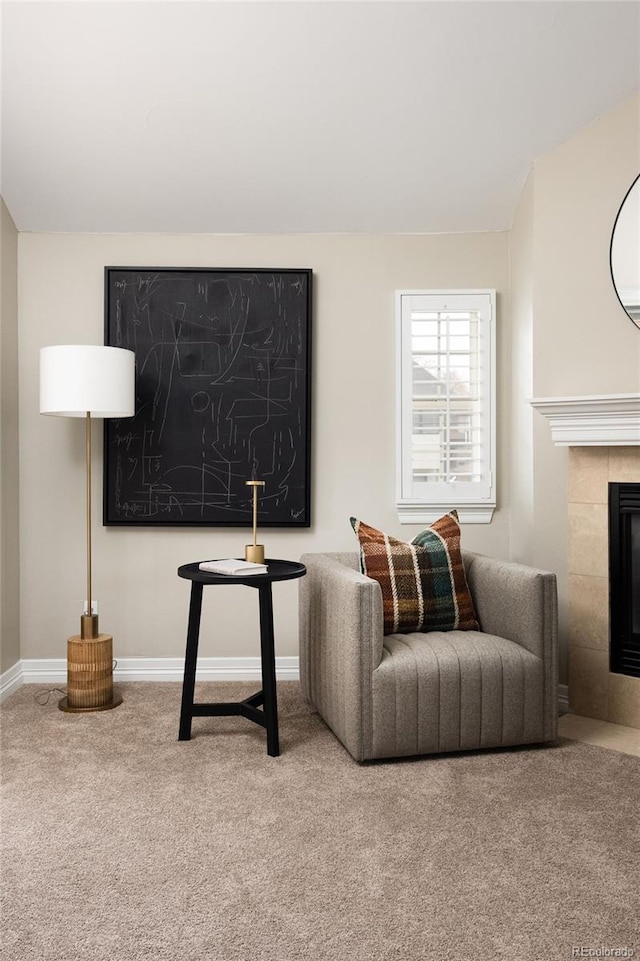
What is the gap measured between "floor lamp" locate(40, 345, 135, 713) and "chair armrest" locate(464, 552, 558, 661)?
5.58 ft

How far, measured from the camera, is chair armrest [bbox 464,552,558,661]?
2893mm

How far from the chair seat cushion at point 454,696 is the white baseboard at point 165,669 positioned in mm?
1191

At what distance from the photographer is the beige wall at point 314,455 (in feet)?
12.8

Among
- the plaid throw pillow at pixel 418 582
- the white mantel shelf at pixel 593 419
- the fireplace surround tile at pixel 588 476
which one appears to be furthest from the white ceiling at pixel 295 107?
the plaid throw pillow at pixel 418 582

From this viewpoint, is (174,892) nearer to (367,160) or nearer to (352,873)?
(352,873)

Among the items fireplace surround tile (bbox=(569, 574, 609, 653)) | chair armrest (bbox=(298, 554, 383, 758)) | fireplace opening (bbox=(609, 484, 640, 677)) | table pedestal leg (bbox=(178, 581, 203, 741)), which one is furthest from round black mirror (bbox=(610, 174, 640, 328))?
table pedestal leg (bbox=(178, 581, 203, 741))

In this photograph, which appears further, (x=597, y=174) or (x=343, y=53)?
(x=597, y=174)

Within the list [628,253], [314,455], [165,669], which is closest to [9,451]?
[165,669]

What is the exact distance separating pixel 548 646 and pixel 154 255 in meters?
2.66

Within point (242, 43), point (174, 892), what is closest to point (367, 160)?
point (242, 43)

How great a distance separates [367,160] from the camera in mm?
3510

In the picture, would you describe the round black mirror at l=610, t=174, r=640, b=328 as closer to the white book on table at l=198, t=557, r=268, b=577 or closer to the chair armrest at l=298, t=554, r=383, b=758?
the chair armrest at l=298, t=554, r=383, b=758

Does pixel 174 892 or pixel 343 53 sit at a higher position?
pixel 343 53

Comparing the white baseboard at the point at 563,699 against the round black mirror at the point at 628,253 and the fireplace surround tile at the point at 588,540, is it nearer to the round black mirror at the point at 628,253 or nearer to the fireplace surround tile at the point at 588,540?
the fireplace surround tile at the point at 588,540
